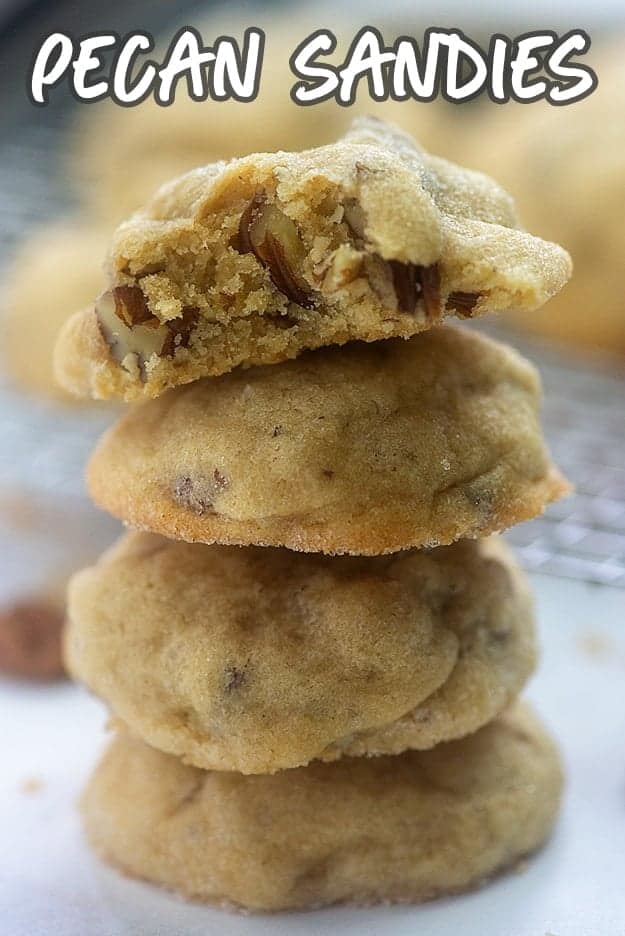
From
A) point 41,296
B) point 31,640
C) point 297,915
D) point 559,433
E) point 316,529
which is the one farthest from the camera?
point 41,296

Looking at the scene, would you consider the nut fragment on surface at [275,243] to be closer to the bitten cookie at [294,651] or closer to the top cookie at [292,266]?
the top cookie at [292,266]

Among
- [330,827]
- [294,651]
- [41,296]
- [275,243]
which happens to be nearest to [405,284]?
[275,243]

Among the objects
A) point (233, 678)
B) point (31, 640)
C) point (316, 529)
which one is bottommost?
point (31, 640)

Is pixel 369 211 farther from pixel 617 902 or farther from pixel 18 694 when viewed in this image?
pixel 18 694

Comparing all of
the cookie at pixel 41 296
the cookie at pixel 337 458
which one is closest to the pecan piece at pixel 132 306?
the cookie at pixel 337 458

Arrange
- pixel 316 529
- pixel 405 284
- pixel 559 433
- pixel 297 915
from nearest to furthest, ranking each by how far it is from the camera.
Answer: pixel 405 284 < pixel 316 529 < pixel 297 915 < pixel 559 433

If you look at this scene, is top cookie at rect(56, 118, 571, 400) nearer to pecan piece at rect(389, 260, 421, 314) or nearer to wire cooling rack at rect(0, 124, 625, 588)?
pecan piece at rect(389, 260, 421, 314)

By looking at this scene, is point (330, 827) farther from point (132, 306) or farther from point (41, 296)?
point (41, 296)
